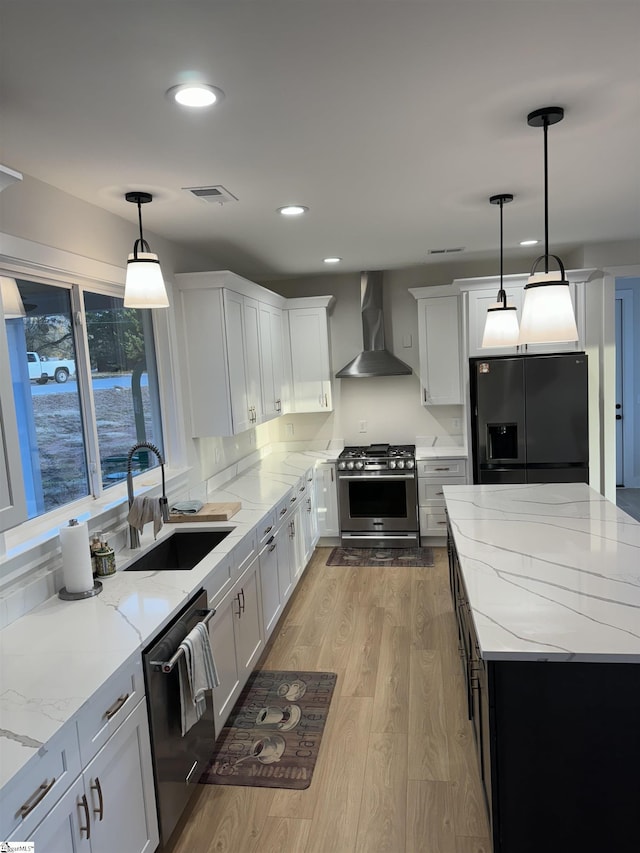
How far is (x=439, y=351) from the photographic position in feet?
17.6

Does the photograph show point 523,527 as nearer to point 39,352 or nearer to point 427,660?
point 427,660

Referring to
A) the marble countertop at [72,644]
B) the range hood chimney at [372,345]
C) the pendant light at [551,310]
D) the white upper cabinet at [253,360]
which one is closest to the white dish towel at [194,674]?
the marble countertop at [72,644]

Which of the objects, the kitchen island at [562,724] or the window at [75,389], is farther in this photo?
the window at [75,389]

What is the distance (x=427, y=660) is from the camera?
11.2 ft

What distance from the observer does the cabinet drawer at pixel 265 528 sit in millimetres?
3354

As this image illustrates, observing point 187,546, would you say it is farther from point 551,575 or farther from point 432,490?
point 432,490

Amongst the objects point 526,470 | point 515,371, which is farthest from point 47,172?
point 526,470

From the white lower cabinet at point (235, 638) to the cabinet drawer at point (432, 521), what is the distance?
235 centimetres

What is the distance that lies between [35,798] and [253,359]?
3.37 metres

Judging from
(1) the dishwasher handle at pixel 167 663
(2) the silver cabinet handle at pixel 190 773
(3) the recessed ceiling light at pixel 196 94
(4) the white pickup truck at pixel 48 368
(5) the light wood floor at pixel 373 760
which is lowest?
(5) the light wood floor at pixel 373 760

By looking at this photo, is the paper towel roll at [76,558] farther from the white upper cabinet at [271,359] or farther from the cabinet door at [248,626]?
the white upper cabinet at [271,359]

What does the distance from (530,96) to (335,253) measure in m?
2.73

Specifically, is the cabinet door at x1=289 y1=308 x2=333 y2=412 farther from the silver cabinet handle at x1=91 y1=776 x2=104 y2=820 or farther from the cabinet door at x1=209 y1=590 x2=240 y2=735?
the silver cabinet handle at x1=91 y1=776 x2=104 y2=820

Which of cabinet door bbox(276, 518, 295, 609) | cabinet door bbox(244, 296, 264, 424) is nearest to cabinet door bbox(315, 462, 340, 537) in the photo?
cabinet door bbox(244, 296, 264, 424)
